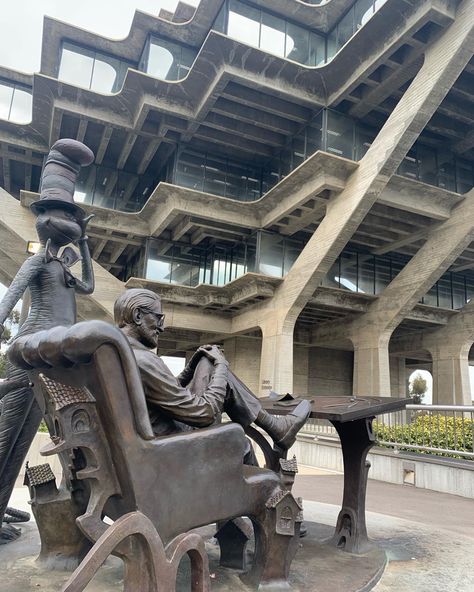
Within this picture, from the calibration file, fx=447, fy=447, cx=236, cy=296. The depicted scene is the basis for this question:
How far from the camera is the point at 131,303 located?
2564 mm

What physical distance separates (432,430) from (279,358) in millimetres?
9260

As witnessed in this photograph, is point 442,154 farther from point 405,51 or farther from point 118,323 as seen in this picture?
point 118,323

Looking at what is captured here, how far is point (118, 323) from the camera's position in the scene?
2621mm

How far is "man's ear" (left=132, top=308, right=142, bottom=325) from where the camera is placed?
2.55m

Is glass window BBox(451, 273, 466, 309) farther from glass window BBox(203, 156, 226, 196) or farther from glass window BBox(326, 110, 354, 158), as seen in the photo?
glass window BBox(203, 156, 226, 196)

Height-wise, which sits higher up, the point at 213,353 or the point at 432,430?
the point at 213,353

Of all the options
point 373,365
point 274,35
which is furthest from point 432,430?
point 274,35

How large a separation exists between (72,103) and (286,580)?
18.9m

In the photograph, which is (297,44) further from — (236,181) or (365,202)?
(365,202)

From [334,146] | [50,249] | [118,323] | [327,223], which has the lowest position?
[118,323]

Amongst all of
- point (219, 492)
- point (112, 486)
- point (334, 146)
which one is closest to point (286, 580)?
point (219, 492)

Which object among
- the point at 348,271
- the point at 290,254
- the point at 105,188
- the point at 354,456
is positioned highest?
the point at 105,188

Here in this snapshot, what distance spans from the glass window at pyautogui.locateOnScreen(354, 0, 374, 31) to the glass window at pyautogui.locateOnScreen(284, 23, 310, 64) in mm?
2074

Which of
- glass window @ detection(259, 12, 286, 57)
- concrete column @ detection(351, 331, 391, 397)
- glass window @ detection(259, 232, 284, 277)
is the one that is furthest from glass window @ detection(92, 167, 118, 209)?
concrete column @ detection(351, 331, 391, 397)
